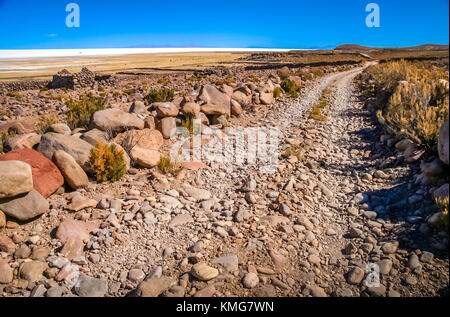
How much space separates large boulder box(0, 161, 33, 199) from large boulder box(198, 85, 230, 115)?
18.5 feet

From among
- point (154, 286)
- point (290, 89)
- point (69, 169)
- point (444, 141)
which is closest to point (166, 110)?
point (69, 169)

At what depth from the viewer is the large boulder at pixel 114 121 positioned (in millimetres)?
7045

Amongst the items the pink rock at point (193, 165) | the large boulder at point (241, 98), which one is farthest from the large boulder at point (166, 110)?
the large boulder at point (241, 98)

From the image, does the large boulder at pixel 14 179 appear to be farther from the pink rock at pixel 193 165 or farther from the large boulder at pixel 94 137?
the pink rock at pixel 193 165

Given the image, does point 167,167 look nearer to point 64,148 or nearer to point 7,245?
point 64,148

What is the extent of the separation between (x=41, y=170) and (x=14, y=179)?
2.42ft

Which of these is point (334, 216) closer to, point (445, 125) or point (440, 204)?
point (440, 204)

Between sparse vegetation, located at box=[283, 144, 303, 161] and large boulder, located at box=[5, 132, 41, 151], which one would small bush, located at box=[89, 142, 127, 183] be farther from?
sparse vegetation, located at box=[283, 144, 303, 161]

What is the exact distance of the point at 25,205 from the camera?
4145 millimetres

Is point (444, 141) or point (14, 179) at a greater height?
point (444, 141)

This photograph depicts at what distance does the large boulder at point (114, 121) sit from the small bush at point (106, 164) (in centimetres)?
163
